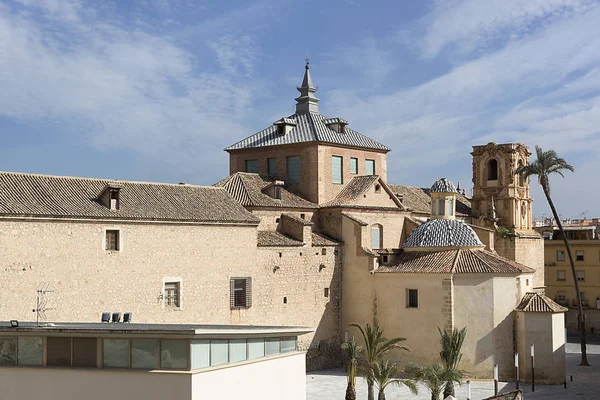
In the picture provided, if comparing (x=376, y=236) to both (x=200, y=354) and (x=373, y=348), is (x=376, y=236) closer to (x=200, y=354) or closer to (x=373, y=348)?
(x=373, y=348)

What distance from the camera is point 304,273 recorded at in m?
36.6

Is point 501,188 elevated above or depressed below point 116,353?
above

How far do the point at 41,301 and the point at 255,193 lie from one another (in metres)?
14.0

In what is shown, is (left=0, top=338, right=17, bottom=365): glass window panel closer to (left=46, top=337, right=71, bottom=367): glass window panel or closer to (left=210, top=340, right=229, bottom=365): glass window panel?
(left=46, top=337, right=71, bottom=367): glass window panel

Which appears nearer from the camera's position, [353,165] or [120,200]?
[120,200]

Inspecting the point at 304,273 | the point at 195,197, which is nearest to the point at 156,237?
the point at 195,197

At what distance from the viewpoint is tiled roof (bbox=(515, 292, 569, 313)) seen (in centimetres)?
3509

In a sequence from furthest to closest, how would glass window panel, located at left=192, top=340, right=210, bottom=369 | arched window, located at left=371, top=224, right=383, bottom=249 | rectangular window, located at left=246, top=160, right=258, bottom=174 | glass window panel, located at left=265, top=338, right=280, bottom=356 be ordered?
rectangular window, located at left=246, top=160, right=258, bottom=174 → arched window, located at left=371, top=224, right=383, bottom=249 → glass window panel, located at left=265, top=338, right=280, bottom=356 → glass window panel, located at left=192, top=340, right=210, bottom=369

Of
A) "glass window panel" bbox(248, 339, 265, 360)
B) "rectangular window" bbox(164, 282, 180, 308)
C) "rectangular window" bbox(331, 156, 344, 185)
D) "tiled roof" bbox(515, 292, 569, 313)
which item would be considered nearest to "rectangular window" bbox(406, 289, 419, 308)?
"tiled roof" bbox(515, 292, 569, 313)

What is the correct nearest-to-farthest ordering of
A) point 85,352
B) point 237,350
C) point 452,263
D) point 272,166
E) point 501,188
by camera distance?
point 85,352 → point 237,350 → point 452,263 → point 272,166 → point 501,188

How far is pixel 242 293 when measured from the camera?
109ft

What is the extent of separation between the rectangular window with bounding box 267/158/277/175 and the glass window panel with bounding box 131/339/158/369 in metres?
24.2

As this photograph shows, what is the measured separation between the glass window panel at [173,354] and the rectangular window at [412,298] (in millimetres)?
20610

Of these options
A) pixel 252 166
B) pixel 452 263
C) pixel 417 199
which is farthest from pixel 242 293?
pixel 417 199
